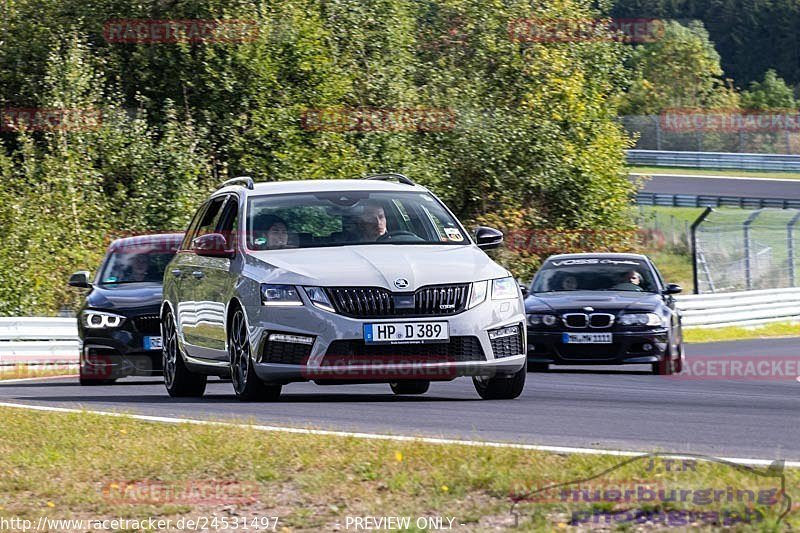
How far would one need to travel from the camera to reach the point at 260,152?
37719 millimetres

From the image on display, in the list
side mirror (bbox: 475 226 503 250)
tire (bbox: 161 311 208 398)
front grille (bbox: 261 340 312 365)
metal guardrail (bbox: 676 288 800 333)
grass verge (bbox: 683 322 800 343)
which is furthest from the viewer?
metal guardrail (bbox: 676 288 800 333)

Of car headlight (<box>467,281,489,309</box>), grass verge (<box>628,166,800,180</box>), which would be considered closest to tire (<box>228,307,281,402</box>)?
car headlight (<box>467,281,489,309</box>)

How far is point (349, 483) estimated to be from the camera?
7.09 metres

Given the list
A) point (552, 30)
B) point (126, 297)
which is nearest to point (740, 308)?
point (552, 30)

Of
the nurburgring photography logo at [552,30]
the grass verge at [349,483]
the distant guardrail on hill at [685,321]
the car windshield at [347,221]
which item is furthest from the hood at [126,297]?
the nurburgring photography logo at [552,30]

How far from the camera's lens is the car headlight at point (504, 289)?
35.3ft

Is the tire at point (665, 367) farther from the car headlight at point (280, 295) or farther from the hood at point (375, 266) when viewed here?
the car headlight at point (280, 295)

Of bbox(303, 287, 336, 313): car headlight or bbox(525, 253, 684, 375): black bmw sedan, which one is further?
bbox(525, 253, 684, 375): black bmw sedan

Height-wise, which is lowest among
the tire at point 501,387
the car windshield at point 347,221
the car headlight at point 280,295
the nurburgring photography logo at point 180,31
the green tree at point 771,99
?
the green tree at point 771,99

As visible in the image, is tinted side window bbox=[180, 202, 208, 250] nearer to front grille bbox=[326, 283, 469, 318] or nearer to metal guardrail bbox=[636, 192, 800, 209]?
front grille bbox=[326, 283, 469, 318]

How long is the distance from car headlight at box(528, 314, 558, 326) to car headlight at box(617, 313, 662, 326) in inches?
28.9

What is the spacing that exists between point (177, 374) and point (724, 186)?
55.5m

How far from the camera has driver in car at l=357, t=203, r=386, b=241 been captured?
37.4ft

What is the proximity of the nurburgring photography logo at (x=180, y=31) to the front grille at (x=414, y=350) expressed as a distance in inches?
1097
